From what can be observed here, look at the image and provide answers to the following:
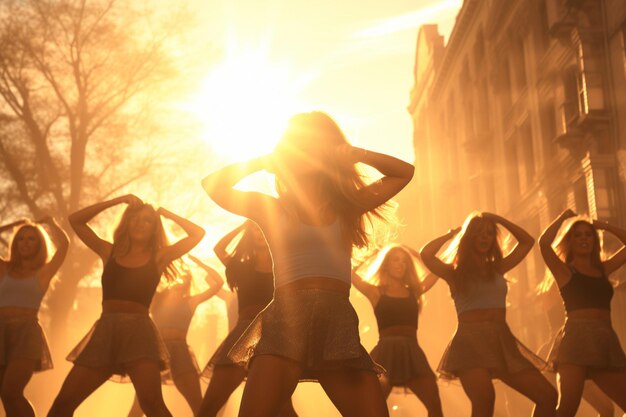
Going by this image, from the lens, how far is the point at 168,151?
1119 inches

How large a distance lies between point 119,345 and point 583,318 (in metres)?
4.08

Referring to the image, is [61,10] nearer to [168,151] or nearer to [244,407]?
[168,151]

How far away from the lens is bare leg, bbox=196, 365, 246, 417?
24.3 feet

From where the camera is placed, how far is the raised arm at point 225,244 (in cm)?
923

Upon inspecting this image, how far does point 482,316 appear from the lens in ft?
28.9

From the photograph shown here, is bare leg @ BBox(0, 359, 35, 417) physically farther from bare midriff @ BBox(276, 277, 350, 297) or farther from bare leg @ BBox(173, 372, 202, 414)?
bare midriff @ BBox(276, 277, 350, 297)

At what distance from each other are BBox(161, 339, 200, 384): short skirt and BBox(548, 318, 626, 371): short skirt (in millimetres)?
4430

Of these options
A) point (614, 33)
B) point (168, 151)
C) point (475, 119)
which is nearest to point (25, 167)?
point (168, 151)

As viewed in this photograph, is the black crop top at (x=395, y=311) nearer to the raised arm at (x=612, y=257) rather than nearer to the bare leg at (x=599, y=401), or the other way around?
the bare leg at (x=599, y=401)

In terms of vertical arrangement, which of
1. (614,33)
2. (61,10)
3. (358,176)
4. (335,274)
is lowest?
(335,274)

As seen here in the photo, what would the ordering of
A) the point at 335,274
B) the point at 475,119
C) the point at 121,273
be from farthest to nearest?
the point at 475,119 < the point at 121,273 < the point at 335,274

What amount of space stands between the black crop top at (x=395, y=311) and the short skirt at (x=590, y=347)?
224 cm

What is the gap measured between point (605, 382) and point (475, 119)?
99.4ft

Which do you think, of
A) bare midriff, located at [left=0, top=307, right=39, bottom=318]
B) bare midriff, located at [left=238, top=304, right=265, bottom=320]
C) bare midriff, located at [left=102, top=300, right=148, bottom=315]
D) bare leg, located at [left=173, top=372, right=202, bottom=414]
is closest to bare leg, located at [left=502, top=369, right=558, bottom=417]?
bare midriff, located at [left=238, top=304, right=265, bottom=320]
